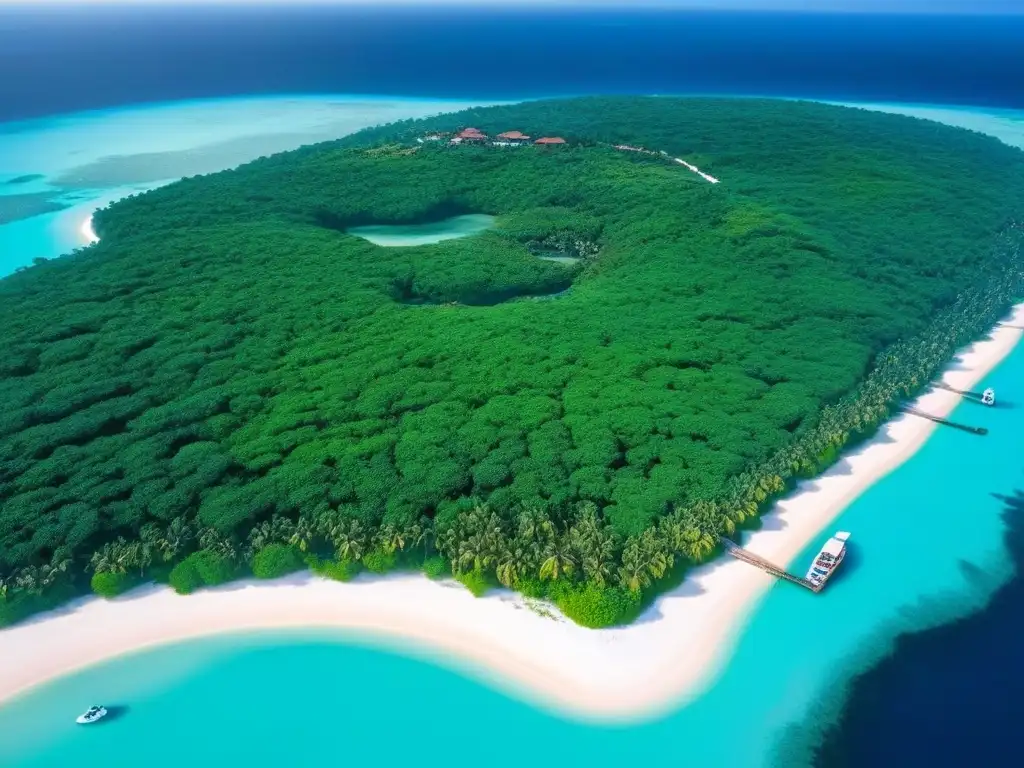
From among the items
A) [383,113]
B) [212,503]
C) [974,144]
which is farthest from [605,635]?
[383,113]

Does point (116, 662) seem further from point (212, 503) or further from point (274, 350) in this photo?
point (274, 350)

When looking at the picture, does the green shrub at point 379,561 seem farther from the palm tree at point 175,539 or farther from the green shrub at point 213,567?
the palm tree at point 175,539

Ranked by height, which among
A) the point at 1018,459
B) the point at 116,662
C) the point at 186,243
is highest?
the point at 186,243

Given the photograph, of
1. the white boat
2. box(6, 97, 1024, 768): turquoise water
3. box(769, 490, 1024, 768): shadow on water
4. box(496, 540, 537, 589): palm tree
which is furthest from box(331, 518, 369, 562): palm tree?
box(769, 490, 1024, 768): shadow on water

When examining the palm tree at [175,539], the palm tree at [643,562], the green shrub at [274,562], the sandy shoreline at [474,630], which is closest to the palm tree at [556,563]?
the sandy shoreline at [474,630]

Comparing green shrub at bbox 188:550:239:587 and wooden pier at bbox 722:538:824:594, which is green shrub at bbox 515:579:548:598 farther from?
green shrub at bbox 188:550:239:587

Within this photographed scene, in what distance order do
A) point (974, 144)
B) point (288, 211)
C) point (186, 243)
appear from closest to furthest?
point (186, 243), point (288, 211), point (974, 144)
